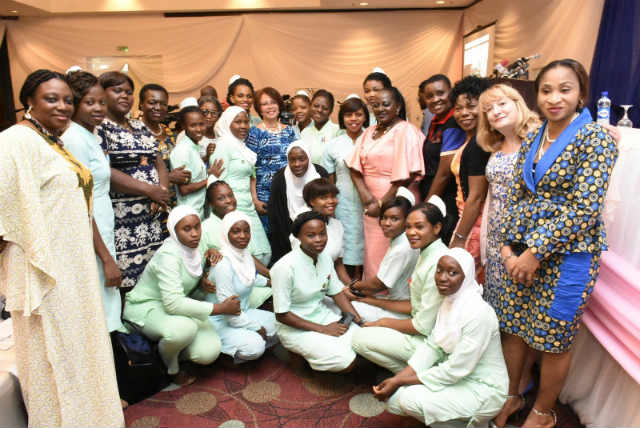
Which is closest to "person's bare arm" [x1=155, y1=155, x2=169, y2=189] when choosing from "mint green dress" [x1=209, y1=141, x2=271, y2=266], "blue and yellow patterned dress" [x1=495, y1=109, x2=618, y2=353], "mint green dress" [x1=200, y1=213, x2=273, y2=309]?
"mint green dress" [x1=200, y1=213, x2=273, y2=309]

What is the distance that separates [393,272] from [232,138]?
1.61m

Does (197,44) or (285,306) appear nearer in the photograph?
(285,306)

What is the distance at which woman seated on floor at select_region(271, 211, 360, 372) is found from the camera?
90.1 inches

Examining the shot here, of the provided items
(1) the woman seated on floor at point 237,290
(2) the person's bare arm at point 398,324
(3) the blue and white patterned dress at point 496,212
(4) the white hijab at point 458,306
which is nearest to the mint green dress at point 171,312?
(1) the woman seated on floor at point 237,290

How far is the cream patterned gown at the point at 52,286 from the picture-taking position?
152 centimetres

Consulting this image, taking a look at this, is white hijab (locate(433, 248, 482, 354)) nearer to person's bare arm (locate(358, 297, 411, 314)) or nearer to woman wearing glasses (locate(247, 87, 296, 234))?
person's bare arm (locate(358, 297, 411, 314))

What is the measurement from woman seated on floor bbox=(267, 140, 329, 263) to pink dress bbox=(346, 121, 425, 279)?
0.31 m

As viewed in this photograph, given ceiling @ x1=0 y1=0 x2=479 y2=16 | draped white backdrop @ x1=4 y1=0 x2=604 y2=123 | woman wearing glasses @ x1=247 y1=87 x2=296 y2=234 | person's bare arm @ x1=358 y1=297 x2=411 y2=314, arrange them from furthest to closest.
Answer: draped white backdrop @ x1=4 y1=0 x2=604 y2=123, ceiling @ x1=0 y1=0 x2=479 y2=16, woman wearing glasses @ x1=247 y1=87 x2=296 y2=234, person's bare arm @ x1=358 y1=297 x2=411 y2=314

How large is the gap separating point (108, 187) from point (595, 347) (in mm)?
2530

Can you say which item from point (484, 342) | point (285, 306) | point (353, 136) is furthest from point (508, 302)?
point (353, 136)

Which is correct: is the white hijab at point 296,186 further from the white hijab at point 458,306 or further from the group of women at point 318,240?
the white hijab at point 458,306

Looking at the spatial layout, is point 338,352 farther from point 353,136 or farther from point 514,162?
point 353,136

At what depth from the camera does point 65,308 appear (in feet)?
5.41

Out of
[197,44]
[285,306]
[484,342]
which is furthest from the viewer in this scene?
[197,44]
